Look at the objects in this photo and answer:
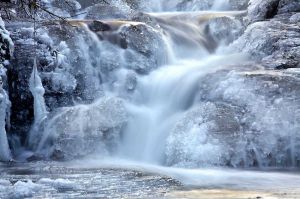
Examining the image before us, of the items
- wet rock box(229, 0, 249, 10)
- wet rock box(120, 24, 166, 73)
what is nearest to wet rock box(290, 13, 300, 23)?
wet rock box(120, 24, 166, 73)

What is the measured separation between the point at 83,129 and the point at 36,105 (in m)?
1.15

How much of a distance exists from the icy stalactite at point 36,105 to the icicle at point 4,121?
0.45m

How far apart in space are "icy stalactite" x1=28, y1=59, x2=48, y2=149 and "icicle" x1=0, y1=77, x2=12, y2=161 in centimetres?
45

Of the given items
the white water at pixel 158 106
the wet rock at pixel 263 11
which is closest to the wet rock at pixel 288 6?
the wet rock at pixel 263 11

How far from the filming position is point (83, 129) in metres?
8.88

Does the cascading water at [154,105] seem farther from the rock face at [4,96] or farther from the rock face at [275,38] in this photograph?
the rock face at [4,96]

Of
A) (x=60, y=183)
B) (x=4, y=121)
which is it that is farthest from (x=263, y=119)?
(x=4, y=121)

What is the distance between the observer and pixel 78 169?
735 cm

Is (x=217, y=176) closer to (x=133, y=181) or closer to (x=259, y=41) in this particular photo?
(x=133, y=181)

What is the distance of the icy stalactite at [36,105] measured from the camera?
29.9 feet

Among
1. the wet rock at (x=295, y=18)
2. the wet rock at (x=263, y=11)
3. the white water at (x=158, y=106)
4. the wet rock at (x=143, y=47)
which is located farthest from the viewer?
the wet rock at (x=263, y=11)

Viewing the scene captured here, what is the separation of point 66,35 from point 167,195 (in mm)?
5713

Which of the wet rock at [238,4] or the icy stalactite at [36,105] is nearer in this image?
the icy stalactite at [36,105]

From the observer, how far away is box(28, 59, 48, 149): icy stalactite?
9125 mm
